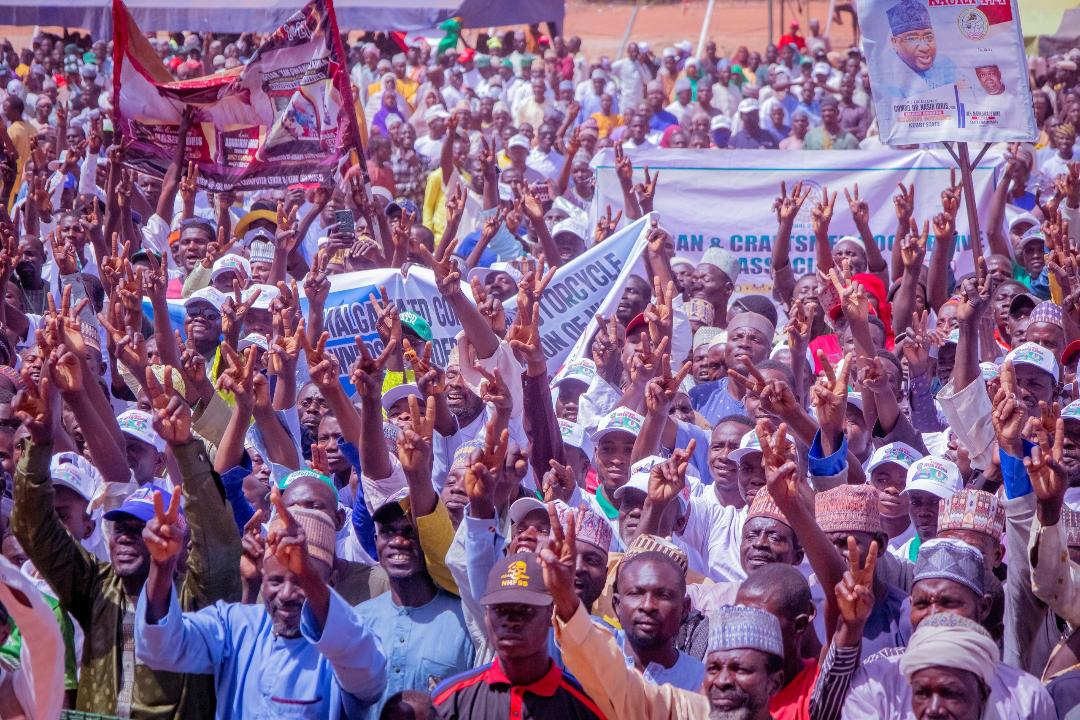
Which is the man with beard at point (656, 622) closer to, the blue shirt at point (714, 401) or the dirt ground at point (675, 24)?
the blue shirt at point (714, 401)

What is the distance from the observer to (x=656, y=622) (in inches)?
184

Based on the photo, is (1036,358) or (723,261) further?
(723,261)

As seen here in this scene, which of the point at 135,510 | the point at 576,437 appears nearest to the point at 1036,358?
the point at 576,437

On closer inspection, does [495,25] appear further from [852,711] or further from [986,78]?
[852,711]

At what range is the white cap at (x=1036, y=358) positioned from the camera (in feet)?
21.4

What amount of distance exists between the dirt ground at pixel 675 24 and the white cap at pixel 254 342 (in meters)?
29.8

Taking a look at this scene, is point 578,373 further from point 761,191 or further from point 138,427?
point 761,191

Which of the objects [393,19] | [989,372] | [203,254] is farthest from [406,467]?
[393,19]

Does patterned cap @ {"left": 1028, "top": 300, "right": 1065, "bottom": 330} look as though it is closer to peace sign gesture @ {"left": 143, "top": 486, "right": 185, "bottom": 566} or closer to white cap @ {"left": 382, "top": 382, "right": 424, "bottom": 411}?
white cap @ {"left": 382, "top": 382, "right": 424, "bottom": 411}

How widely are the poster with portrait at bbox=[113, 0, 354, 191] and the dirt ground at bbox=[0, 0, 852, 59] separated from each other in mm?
27282

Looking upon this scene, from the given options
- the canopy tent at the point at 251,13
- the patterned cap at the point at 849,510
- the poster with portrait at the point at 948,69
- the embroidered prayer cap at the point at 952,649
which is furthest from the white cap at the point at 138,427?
the canopy tent at the point at 251,13

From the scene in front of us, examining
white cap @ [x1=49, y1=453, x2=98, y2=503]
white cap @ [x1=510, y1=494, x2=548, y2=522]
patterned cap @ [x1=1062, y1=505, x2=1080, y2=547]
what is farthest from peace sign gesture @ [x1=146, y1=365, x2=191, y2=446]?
patterned cap @ [x1=1062, y1=505, x2=1080, y2=547]

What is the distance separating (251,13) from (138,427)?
694 inches

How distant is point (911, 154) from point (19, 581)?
28.2 ft
